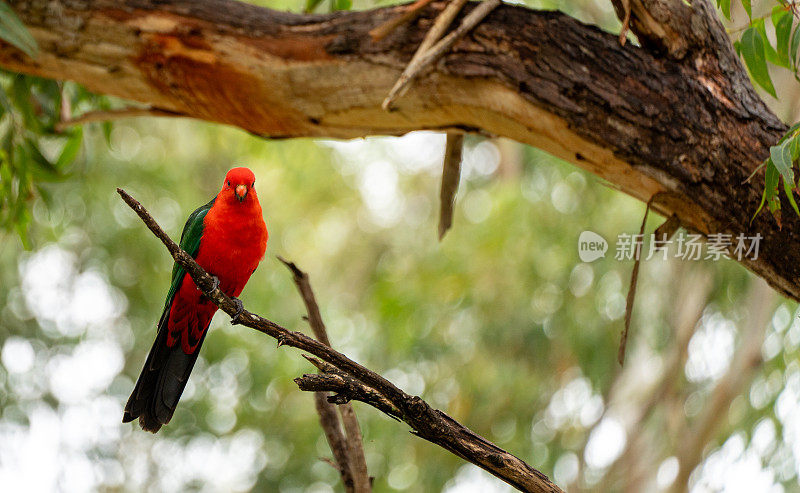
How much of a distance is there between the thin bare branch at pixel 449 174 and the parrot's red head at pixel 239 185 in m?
0.97

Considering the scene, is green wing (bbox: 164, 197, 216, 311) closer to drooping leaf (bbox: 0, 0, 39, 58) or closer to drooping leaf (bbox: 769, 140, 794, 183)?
drooping leaf (bbox: 0, 0, 39, 58)

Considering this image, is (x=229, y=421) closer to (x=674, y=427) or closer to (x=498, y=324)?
(x=498, y=324)

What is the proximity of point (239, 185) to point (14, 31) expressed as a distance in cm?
118

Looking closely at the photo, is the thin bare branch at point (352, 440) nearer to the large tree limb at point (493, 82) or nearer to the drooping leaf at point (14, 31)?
the large tree limb at point (493, 82)

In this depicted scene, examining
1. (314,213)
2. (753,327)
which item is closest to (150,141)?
(314,213)

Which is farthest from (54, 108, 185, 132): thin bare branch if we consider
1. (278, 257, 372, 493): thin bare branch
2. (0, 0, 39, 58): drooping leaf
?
(278, 257, 372, 493): thin bare branch

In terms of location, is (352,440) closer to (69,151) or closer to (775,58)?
(775,58)

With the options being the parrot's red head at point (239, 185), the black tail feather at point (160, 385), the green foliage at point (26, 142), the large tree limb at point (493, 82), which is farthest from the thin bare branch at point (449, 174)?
the green foliage at point (26, 142)

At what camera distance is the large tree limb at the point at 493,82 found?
2502mm

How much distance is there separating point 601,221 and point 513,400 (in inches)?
64.0

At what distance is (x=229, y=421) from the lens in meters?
7.83

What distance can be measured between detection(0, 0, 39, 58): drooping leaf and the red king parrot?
95 centimetres

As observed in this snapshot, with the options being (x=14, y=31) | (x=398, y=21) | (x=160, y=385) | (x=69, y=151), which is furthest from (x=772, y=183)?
(x=69, y=151)

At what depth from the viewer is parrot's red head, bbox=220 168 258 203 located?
242 cm
